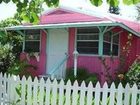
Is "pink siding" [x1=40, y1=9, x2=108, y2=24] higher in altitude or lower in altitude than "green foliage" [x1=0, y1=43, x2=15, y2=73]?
higher

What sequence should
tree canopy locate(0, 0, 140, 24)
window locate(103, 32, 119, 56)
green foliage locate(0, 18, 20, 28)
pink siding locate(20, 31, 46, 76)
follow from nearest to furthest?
Answer: tree canopy locate(0, 0, 140, 24) → window locate(103, 32, 119, 56) → pink siding locate(20, 31, 46, 76) → green foliage locate(0, 18, 20, 28)

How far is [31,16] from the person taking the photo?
16.3 ft

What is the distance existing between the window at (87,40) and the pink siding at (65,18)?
524mm

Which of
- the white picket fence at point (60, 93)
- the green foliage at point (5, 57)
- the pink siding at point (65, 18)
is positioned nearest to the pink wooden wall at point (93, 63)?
the pink siding at point (65, 18)

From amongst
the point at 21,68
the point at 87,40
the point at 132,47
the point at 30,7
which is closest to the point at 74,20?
the point at 87,40

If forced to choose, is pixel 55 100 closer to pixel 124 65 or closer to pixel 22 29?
pixel 124 65

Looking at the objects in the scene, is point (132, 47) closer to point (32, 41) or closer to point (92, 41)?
point (92, 41)

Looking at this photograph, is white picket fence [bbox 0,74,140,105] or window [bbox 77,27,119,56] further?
window [bbox 77,27,119,56]

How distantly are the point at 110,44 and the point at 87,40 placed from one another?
1.30 meters

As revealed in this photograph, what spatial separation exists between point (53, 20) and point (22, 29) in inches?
69.5

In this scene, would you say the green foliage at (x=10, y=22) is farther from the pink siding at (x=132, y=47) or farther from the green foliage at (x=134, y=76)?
the green foliage at (x=134, y=76)

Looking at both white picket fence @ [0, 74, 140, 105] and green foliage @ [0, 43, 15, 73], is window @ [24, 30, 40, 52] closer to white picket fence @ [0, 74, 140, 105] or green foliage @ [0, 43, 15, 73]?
green foliage @ [0, 43, 15, 73]

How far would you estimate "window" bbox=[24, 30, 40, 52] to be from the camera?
18.8 meters

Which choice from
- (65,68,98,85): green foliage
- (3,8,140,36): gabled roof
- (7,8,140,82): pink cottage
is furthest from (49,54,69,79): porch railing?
(3,8,140,36): gabled roof
